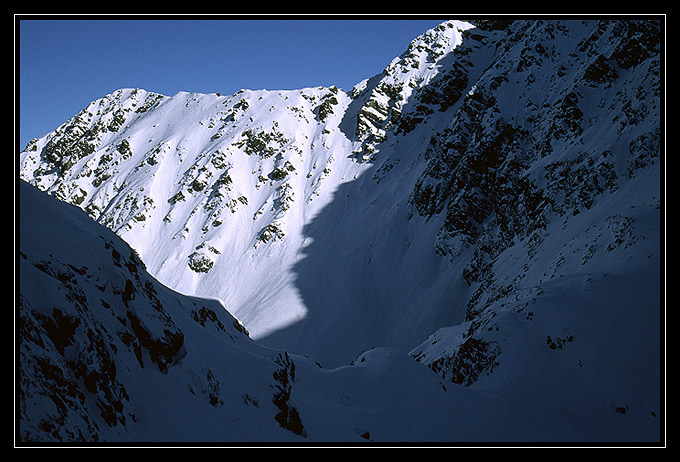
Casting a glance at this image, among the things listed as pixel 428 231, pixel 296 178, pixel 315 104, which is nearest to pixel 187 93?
pixel 315 104

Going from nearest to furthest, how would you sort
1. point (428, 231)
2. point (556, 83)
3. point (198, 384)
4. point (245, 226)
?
point (198, 384) < point (556, 83) < point (428, 231) < point (245, 226)

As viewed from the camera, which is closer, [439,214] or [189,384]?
[189,384]

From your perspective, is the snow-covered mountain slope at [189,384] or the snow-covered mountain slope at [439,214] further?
the snow-covered mountain slope at [439,214]

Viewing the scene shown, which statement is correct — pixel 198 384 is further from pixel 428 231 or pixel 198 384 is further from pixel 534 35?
pixel 534 35

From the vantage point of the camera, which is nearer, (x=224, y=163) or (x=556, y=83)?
(x=556, y=83)

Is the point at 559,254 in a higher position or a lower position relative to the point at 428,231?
lower

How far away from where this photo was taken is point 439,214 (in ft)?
177

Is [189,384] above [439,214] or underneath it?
underneath

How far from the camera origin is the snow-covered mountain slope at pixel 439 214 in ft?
50.4

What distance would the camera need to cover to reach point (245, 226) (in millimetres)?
72000

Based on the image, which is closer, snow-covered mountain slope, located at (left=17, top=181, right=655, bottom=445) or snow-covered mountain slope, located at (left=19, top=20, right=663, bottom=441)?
snow-covered mountain slope, located at (left=17, top=181, right=655, bottom=445)

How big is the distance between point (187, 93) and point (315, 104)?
37.9 metres

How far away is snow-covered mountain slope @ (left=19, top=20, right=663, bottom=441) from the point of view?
1537 centimetres
